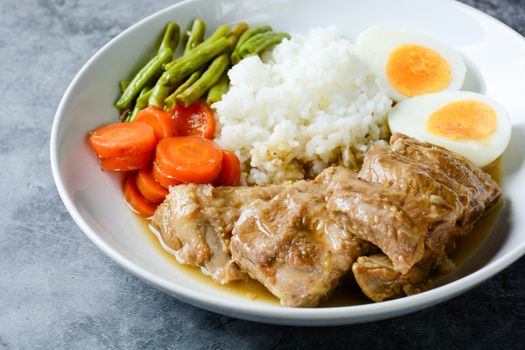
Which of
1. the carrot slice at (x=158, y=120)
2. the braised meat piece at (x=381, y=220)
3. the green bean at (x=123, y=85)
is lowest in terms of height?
the carrot slice at (x=158, y=120)

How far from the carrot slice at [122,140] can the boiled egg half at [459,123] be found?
5.47 ft

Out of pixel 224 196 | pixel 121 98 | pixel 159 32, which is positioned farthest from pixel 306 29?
pixel 224 196

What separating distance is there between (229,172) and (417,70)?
5.36 ft

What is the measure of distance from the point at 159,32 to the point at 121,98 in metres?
0.73

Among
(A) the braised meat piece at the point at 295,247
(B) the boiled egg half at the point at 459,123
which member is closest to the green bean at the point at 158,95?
(A) the braised meat piece at the point at 295,247

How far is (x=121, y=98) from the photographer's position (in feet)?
16.4

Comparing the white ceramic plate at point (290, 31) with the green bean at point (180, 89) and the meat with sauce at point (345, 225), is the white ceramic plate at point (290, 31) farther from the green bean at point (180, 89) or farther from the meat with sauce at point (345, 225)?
the green bean at point (180, 89)

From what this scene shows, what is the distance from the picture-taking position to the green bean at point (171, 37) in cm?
530

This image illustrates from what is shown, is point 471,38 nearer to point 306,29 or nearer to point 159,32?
point 306,29

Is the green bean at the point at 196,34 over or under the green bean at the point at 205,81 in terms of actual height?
over

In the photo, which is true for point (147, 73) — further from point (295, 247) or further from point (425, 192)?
point (425, 192)

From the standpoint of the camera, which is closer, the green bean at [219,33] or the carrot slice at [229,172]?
the carrot slice at [229,172]

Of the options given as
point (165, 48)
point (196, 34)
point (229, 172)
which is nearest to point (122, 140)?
point (229, 172)

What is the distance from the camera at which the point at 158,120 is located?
15.5 feet
